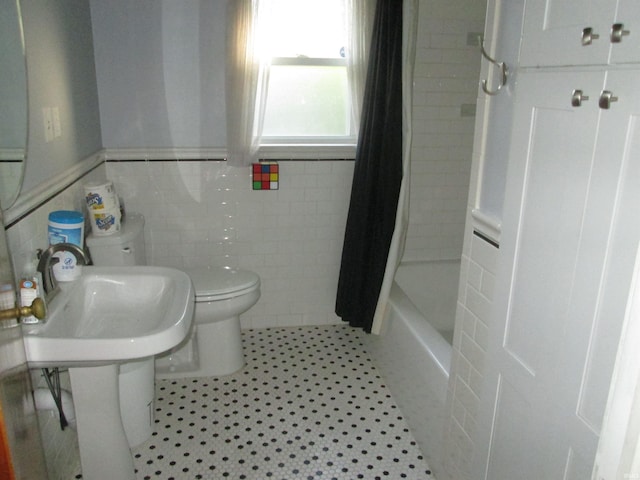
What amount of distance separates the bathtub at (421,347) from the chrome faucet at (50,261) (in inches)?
50.8

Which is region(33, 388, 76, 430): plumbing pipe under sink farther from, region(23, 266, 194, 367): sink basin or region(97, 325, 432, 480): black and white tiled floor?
region(97, 325, 432, 480): black and white tiled floor

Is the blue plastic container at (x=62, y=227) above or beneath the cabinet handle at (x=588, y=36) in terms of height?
beneath

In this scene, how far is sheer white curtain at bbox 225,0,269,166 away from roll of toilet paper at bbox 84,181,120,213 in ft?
2.23

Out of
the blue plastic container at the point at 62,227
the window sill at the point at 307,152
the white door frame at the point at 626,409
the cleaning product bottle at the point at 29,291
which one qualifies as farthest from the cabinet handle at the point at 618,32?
the window sill at the point at 307,152

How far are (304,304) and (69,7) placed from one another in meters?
1.88

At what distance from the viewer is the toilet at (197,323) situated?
6.74 feet

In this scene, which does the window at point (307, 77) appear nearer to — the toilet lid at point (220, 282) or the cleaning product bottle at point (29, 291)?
the toilet lid at point (220, 282)

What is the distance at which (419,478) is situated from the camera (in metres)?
1.93

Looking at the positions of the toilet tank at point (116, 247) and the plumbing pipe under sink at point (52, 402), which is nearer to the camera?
the plumbing pipe under sink at point (52, 402)

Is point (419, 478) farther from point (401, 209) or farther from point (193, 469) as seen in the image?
point (401, 209)

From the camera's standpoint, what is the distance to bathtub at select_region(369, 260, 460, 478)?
191 cm

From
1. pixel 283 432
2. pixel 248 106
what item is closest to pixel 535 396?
pixel 283 432

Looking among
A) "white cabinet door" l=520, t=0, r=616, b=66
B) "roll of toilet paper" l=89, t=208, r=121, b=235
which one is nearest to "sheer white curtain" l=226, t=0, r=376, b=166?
"roll of toilet paper" l=89, t=208, r=121, b=235

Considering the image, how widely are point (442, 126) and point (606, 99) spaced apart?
192cm
